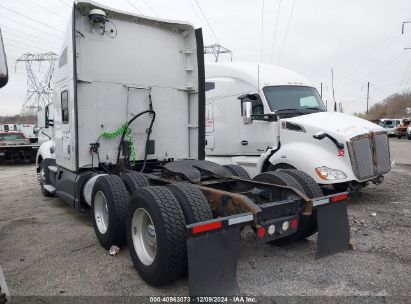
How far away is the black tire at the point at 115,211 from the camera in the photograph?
15.7 feet

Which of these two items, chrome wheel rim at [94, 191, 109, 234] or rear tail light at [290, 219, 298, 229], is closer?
rear tail light at [290, 219, 298, 229]

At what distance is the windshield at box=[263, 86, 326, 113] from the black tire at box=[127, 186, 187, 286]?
479cm

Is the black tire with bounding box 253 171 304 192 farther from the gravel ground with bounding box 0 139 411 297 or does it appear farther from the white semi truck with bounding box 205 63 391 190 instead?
the white semi truck with bounding box 205 63 391 190

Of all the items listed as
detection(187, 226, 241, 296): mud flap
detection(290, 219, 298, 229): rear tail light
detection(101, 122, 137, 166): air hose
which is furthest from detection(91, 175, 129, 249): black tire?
detection(290, 219, 298, 229): rear tail light

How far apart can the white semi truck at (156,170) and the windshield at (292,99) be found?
1.79m

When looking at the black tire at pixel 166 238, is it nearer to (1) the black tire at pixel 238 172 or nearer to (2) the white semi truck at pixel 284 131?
(1) the black tire at pixel 238 172

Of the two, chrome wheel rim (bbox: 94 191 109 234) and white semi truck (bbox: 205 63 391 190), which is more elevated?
white semi truck (bbox: 205 63 391 190)

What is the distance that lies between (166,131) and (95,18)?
7.54 feet

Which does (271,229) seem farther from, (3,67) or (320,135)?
(320,135)

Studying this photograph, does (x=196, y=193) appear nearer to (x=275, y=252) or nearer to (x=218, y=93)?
(x=275, y=252)

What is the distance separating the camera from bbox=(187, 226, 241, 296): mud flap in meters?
3.25

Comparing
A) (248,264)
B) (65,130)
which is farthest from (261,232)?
(65,130)

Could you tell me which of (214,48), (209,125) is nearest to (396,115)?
(214,48)

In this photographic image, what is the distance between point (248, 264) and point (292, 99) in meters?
4.78
